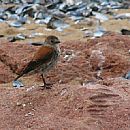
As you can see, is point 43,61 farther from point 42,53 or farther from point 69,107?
point 69,107

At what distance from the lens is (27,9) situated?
43.1ft

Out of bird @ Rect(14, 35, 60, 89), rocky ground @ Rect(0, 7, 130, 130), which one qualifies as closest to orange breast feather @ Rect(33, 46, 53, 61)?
bird @ Rect(14, 35, 60, 89)

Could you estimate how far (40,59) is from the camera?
21.4ft

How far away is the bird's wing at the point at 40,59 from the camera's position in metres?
6.42

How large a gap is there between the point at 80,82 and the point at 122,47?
5.58ft

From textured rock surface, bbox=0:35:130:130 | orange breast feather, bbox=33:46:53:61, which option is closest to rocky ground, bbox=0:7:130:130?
textured rock surface, bbox=0:35:130:130

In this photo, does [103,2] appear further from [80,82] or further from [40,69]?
[40,69]

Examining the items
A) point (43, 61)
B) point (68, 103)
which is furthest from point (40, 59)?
point (68, 103)

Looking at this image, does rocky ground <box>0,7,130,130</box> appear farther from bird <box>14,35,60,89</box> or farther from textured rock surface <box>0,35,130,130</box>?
bird <box>14,35,60,89</box>

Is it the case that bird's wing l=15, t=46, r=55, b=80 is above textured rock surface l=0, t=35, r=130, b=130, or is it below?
above

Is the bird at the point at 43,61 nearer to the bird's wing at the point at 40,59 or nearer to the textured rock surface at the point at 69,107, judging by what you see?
the bird's wing at the point at 40,59

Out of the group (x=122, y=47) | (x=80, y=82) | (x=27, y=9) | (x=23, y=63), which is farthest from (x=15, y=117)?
(x=27, y=9)

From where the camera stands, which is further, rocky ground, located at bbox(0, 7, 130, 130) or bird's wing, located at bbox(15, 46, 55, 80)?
bird's wing, located at bbox(15, 46, 55, 80)

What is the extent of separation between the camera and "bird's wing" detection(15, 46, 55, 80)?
6418mm
